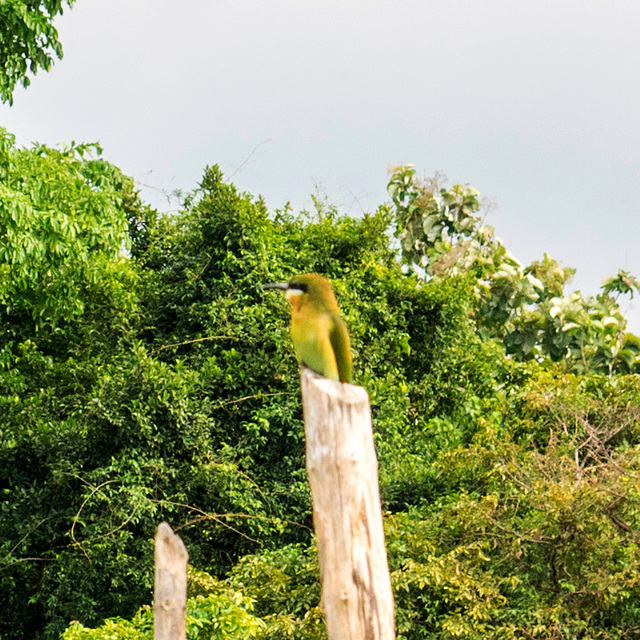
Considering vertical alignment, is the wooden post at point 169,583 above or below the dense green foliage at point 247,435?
below

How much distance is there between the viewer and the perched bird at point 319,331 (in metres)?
3.00

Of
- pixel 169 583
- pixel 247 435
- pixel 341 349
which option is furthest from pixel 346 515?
pixel 247 435

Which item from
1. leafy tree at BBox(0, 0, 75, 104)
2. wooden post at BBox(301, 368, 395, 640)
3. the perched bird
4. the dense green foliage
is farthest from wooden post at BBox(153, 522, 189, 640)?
leafy tree at BBox(0, 0, 75, 104)

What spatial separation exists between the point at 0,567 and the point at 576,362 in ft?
29.6

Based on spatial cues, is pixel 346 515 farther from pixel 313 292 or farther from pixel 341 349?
pixel 313 292

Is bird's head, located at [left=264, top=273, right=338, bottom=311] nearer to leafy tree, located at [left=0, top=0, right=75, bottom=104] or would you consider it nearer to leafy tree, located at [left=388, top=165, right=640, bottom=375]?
leafy tree, located at [left=0, top=0, right=75, bottom=104]

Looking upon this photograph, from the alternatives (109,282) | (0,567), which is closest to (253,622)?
(0,567)

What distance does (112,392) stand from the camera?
907 cm

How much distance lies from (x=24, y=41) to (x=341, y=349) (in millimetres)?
7658

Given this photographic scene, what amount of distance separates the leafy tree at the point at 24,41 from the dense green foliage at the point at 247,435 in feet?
2.97

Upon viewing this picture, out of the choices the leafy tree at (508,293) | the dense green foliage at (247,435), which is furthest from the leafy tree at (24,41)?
the leafy tree at (508,293)

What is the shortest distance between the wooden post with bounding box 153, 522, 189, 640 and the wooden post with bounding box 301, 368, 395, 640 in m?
0.68

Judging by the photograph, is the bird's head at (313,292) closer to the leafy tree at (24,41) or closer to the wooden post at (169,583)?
the wooden post at (169,583)

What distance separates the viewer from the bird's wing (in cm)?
301
